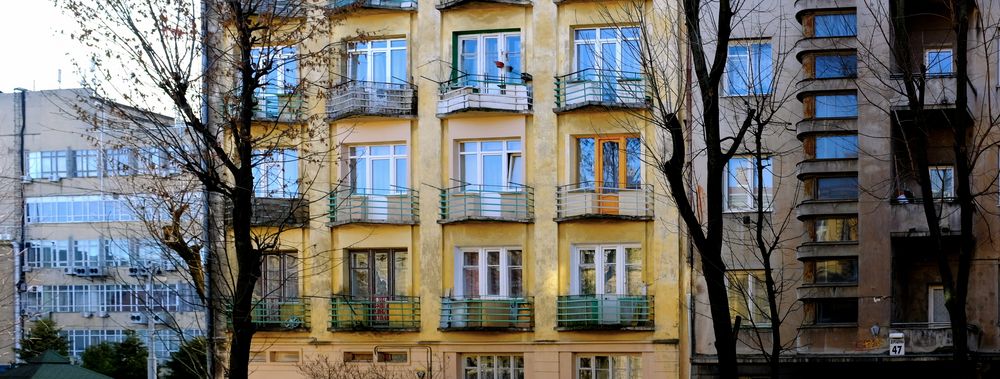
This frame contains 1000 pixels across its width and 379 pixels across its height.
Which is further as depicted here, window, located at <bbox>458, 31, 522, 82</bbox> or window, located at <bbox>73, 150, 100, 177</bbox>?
window, located at <bbox>73, 150, 100, 177</bbox>

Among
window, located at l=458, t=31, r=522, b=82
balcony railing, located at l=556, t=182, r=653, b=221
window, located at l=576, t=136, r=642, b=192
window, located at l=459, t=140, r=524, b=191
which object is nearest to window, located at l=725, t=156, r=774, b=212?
balcony railing, located at l=556, t=182, r=653, b=221

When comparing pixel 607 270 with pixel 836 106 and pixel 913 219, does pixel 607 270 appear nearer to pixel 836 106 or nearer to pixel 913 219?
pixel 836 106

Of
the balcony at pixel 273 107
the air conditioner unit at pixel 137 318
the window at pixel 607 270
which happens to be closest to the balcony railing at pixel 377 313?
the window at pixel 607 270

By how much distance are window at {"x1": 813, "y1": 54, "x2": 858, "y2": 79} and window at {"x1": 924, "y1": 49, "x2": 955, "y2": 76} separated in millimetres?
1764

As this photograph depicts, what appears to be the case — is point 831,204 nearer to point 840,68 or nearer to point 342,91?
point 840,68

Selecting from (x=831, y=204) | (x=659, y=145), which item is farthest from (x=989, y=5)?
(x=659, y=145)

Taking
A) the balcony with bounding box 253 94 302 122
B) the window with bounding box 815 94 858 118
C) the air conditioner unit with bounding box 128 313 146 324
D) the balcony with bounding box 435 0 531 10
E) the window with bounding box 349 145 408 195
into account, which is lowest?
the air conditioner unit with bounding box 128 313 146 324

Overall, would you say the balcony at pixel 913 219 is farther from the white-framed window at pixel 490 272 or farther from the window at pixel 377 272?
the window at pixel 377 272

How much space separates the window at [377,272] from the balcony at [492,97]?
13.1 ft

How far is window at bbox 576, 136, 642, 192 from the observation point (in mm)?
31391

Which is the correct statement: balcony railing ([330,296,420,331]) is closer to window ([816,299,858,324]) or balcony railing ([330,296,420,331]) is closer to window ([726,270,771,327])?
window ([726,270,771,327])

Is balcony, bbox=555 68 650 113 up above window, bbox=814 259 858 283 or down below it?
above

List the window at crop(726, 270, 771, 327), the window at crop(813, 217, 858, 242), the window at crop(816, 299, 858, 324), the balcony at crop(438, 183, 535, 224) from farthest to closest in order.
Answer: the balcony at crop(438, 183, 535, 224)
the window at crop(726, 270, 771, 327)
the window at crop(813, 217, 858, 242)
the window at crop(816, 299, 858, 324)

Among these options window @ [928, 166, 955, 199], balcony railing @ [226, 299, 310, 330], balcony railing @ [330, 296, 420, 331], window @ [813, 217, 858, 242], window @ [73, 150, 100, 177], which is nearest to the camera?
window @ [813, 217, 858, 242]
